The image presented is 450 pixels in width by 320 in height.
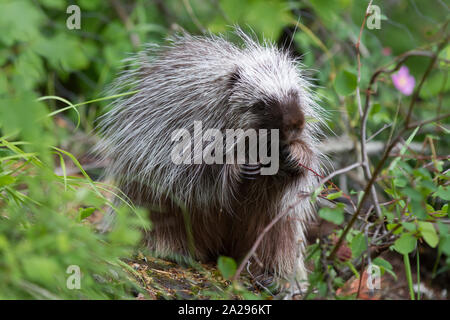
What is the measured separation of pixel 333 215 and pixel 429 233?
0.39 meters

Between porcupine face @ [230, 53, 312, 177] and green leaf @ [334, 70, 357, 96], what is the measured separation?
0.55 meters

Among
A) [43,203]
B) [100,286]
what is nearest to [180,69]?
[43,203]

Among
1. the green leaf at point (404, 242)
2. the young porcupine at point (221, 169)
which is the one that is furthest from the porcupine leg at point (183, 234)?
the green leaf at point (404, 242)

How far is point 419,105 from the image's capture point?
5484 mm

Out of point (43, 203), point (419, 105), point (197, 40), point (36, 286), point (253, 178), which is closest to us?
point (36, 286)

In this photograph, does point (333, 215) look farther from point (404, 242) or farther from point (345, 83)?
point (345, 83)

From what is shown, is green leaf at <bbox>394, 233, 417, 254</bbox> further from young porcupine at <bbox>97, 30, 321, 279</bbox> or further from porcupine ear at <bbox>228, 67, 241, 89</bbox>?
porcupine ear at <bbox>228, 67, 241, 89</bbox>

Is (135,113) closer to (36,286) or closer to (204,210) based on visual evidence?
(204,210)

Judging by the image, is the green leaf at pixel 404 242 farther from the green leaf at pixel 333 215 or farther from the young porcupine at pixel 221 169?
the young porcupine at pixel 221 169

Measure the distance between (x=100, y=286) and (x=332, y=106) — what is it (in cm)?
317

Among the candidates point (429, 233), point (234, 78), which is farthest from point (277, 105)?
point (429, 233)

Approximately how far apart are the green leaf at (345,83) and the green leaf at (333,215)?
1.83 ft

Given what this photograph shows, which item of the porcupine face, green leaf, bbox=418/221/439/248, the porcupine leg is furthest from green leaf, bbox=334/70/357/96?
the porcupine leg

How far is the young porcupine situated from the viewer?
10.5 feet
